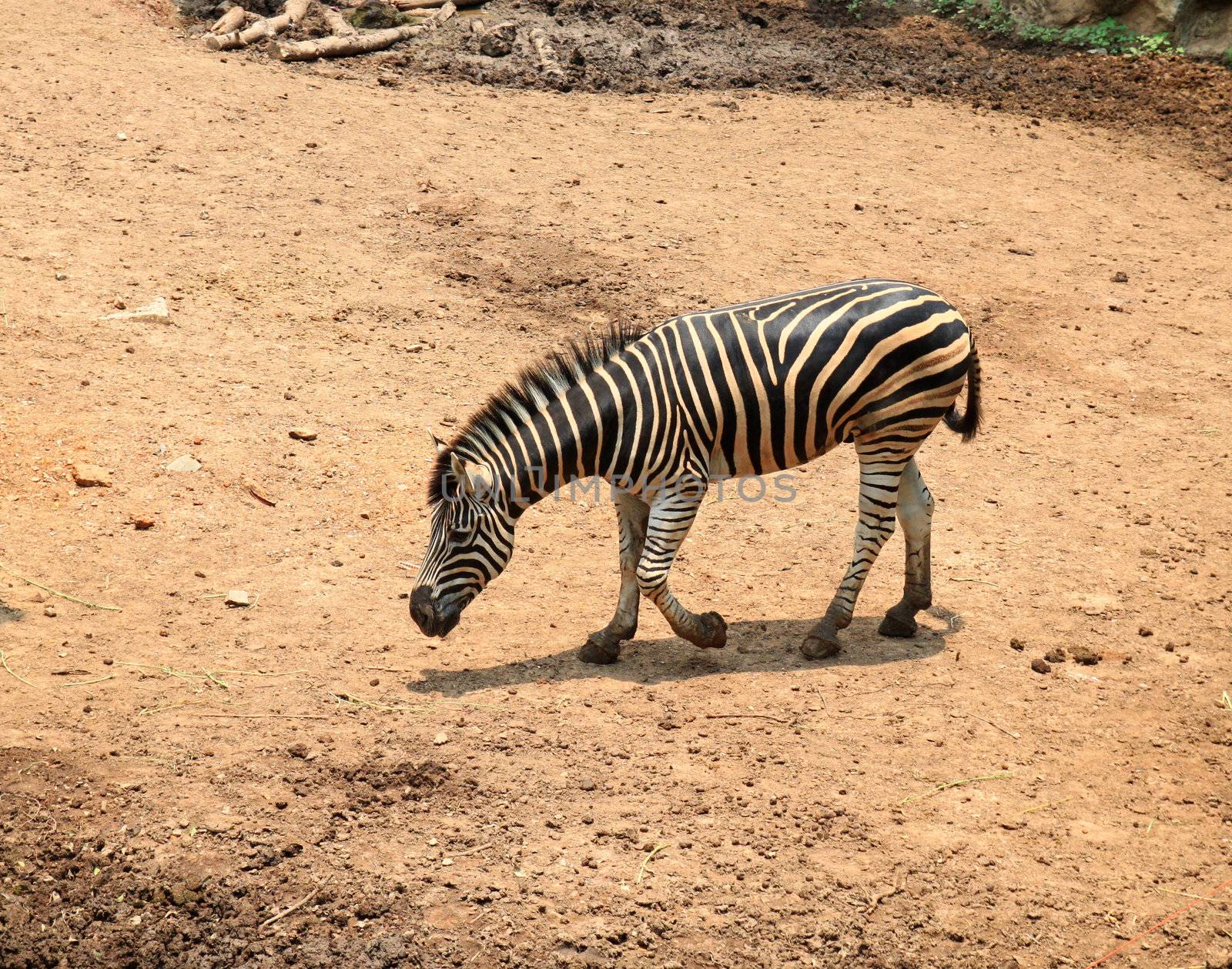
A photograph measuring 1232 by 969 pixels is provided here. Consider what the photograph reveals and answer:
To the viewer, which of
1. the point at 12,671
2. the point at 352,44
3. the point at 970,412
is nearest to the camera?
the point at 12,671

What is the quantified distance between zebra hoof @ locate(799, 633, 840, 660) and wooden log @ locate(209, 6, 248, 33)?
486 inches

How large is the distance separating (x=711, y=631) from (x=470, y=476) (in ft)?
5.16

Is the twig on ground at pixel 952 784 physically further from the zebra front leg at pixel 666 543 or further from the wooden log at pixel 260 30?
the wooden log at pixel 260 30

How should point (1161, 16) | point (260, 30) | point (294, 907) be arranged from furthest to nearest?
point (1161, 16), point (260, 30), point (294, 907)

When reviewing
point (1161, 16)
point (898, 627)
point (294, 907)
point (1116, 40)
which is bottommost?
point (294, 907)

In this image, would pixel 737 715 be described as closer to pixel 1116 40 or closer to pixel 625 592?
pixel 625 592

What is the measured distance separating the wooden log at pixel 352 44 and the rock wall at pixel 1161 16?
8417mm

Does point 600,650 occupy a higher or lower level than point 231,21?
lower

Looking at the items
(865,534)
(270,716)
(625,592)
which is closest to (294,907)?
(270,716)

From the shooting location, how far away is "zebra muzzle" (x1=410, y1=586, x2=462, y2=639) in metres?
6.07

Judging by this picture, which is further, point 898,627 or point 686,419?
point 898,627

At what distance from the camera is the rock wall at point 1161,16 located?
15586mm

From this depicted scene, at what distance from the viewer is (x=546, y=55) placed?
1574 centimetres

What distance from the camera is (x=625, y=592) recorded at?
21.5 ft
